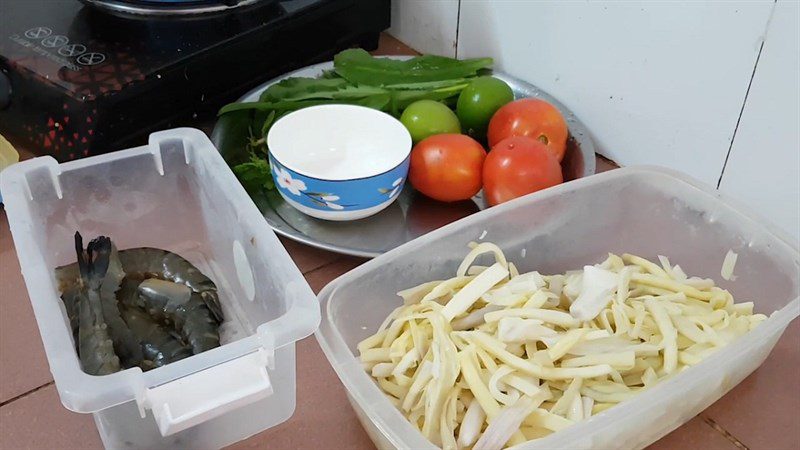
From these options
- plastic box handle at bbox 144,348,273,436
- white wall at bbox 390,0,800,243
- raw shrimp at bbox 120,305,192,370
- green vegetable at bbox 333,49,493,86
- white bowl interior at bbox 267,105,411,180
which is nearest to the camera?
plastic box handle at bbox 144,348,273,436

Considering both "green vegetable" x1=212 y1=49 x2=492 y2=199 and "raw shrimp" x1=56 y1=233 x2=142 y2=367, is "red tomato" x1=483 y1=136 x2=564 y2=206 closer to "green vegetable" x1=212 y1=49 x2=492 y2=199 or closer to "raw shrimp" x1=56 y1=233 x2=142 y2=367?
"green vegetable" x1=212 y1=49 x2=492 y2=199

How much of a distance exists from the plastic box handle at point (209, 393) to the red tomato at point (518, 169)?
1.07 feet

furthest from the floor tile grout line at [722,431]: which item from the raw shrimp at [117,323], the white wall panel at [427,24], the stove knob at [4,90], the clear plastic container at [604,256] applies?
the stove knob at [4,90]

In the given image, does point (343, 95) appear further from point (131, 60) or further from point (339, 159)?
point (131, 60)

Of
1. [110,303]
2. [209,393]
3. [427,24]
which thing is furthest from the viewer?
[427,24]

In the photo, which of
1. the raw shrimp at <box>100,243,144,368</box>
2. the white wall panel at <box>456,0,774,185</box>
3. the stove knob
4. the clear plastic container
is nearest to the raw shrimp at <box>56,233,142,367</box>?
the raw shrimp at <box>100,243,144,368</box>

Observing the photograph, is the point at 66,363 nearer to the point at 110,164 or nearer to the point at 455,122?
the point at 110,164

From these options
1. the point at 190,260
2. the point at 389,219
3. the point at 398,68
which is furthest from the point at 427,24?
the point at 190,260

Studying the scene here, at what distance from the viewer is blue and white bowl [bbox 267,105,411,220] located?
2.43ft

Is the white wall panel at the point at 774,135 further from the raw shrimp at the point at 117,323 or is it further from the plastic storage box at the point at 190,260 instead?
the raw shrimp at the point at 117,323

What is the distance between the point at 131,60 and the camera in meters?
0.82

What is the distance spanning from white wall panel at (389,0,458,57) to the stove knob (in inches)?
19.6

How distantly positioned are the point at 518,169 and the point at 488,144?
125 millimetres

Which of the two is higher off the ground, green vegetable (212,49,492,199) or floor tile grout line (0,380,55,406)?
green vegetable (212,49,492,199)
